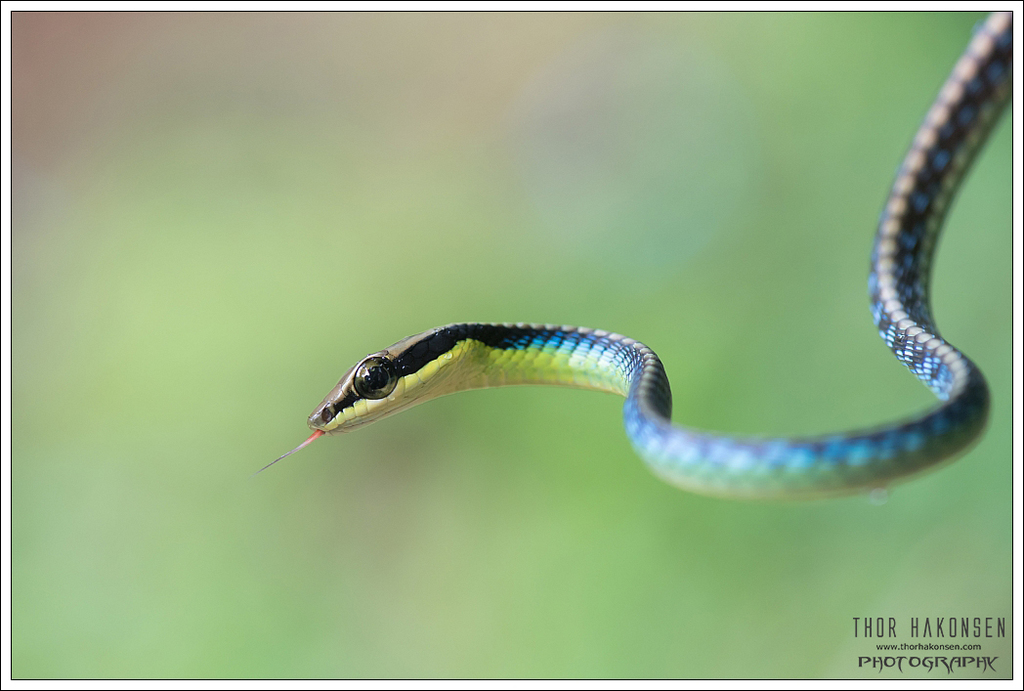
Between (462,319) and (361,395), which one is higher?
(361,395)

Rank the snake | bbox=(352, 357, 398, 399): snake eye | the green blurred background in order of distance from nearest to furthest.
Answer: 1. the snake
2. bbox=(352, 357, 398, 399): snake eye
3. the green blurred background

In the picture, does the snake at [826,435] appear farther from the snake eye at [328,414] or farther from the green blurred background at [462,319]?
the green blurred background at [462,319]

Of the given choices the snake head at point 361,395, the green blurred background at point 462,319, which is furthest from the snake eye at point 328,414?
the green blurred background at point 462,319

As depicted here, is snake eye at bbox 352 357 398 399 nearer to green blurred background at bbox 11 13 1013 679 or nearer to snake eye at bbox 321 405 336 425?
snake eye at bbox 321 405 336 425

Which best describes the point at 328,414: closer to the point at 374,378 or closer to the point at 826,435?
the point at 374,378

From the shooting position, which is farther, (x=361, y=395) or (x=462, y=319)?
(x=462, y=319)

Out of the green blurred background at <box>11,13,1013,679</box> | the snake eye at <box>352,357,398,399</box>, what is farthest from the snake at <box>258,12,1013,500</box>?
the green blurred background at <box>11,13,1013,679</box>

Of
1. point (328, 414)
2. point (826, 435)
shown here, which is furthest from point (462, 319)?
point (826, 435)
